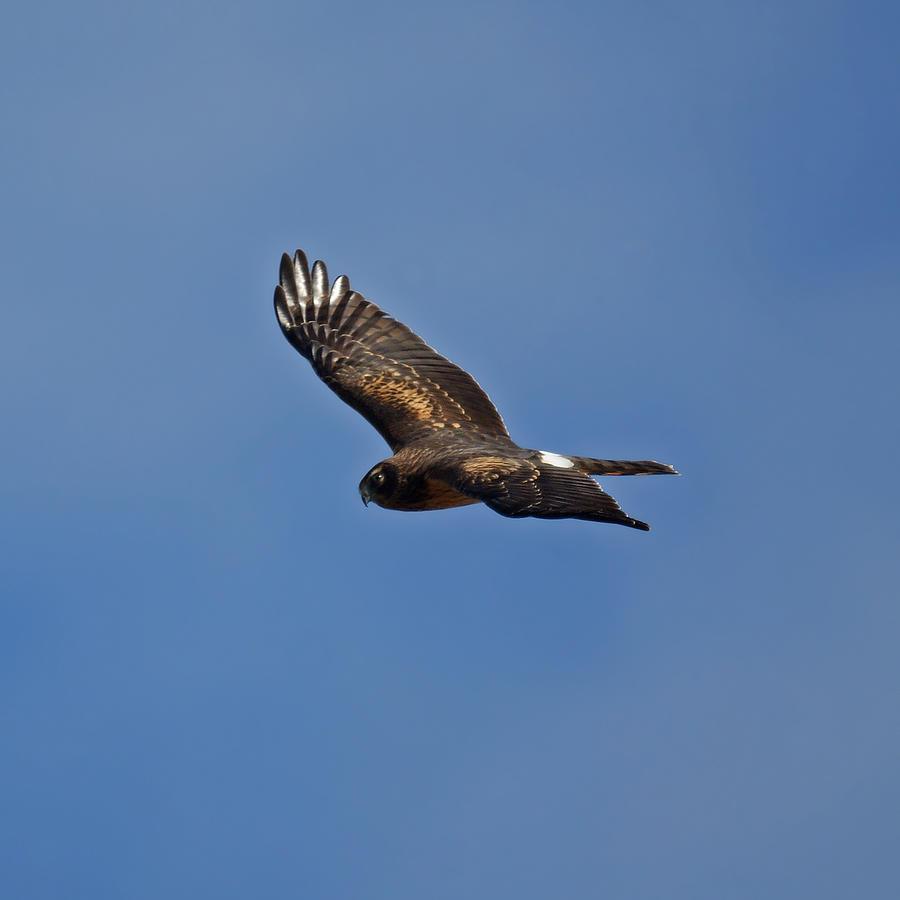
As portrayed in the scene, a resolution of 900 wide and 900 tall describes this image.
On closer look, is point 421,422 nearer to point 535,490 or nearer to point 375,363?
point 375,363

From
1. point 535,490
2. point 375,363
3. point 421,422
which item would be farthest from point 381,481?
point 375,363

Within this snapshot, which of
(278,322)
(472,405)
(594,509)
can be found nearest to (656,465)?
(472,405)

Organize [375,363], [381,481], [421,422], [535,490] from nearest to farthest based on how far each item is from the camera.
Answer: [535,490] < [381,481] < [421,422] < [375,363]

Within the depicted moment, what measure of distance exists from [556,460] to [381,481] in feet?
7.05

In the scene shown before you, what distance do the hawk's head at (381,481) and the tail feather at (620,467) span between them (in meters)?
2.20

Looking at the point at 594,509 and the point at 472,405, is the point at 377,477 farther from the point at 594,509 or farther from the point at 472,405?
the point at 594,509

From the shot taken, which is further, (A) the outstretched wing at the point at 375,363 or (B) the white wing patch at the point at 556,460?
(A) the outstretched wing at the point at 375,363

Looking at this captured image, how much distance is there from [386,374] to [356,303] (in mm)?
1539

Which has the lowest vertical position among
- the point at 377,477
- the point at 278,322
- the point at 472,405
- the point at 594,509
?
Result: the point at 594,509

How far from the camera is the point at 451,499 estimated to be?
754 inches

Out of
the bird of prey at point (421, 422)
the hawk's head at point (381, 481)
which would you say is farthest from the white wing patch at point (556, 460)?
the hawk's head at point (381, 481)

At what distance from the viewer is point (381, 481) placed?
18953mm

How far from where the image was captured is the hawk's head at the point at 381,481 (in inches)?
746

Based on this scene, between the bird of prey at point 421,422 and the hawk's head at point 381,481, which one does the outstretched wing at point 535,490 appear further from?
the hawk's head at point 381,481
